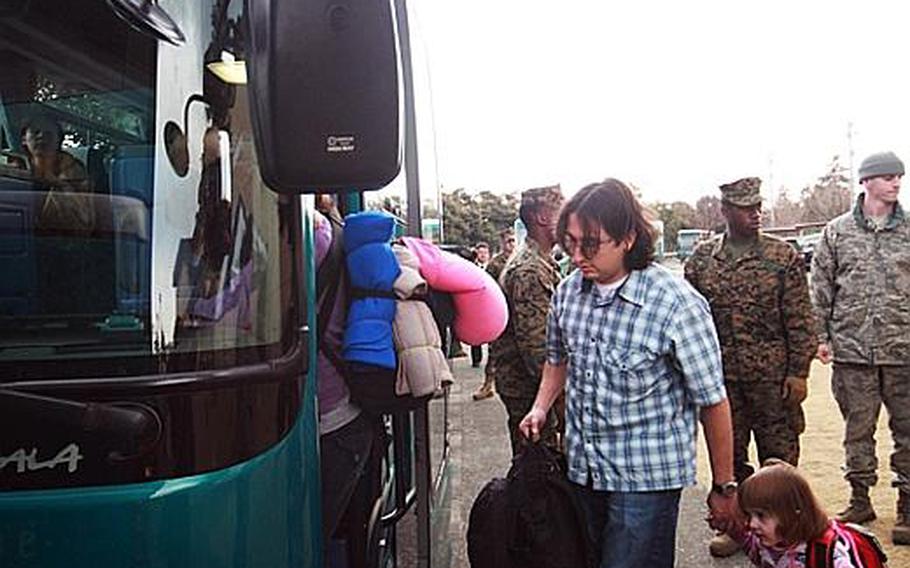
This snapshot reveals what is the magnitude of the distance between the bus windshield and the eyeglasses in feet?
4.47

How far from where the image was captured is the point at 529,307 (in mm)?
4836

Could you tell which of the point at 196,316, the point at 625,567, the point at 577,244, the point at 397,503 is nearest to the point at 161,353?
the point at 196,316

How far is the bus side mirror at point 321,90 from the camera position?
144 centimetres

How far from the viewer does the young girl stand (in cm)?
264

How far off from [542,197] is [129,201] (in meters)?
3.62

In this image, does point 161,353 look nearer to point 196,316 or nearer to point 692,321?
point 196,316

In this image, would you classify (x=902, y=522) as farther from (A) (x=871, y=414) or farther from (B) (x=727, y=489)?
(B) (x=727, y=489)

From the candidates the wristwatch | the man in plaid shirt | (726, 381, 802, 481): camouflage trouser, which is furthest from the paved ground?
Answer: the wristwatch

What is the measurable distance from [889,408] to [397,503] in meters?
3.60

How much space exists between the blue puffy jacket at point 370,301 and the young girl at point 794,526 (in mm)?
1353

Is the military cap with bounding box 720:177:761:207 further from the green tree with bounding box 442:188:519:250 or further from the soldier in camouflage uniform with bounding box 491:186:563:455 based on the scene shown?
the green tree with bounding box 442:188:519:250

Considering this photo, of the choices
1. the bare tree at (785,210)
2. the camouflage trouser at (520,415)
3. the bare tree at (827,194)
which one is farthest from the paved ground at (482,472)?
the bare tree at (785,210)

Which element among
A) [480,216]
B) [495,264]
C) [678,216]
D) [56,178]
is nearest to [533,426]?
[56,178]

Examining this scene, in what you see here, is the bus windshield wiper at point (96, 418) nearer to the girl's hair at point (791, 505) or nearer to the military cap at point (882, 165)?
the girl's hair at point (791, 505)
